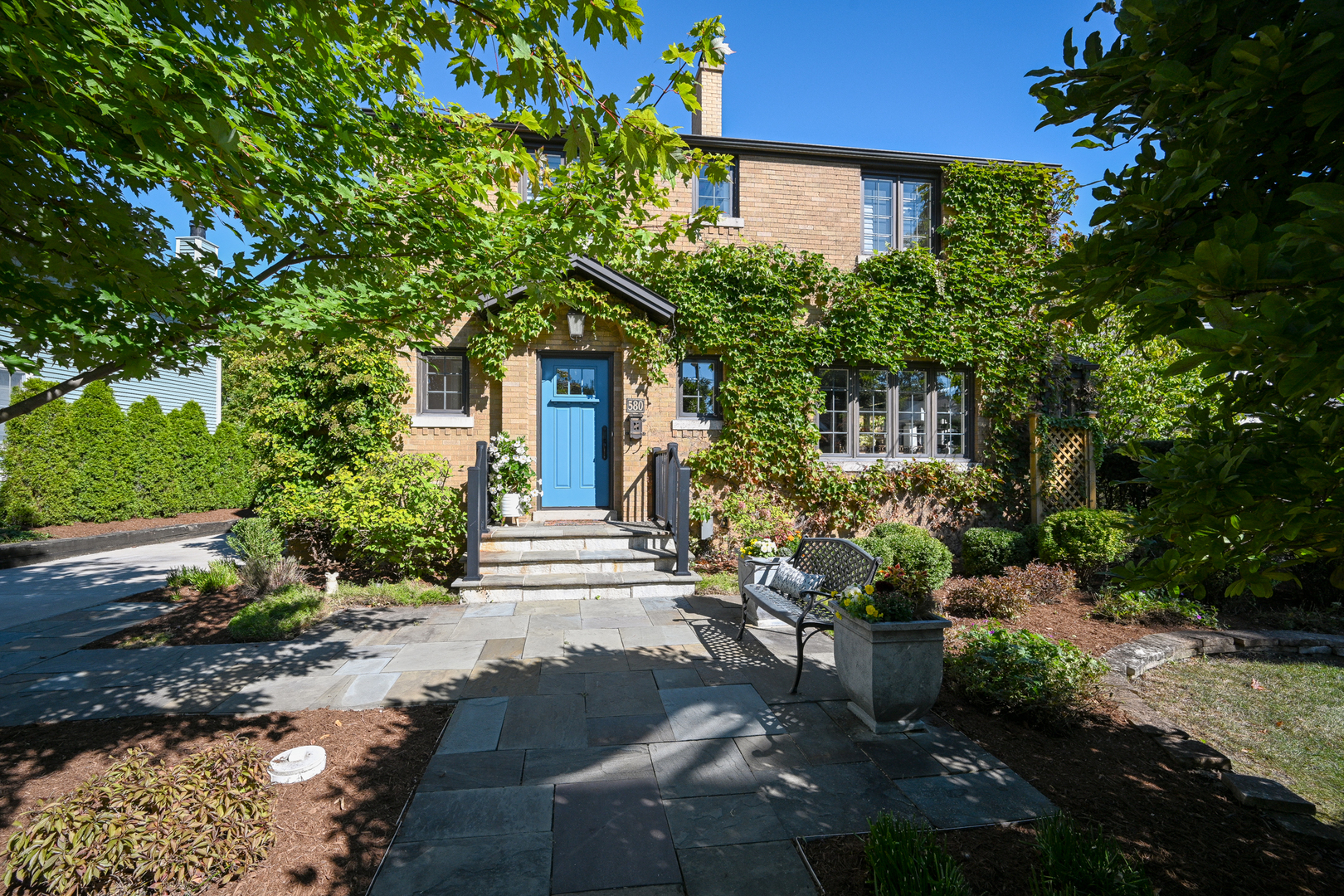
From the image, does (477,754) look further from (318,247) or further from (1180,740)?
(1180,740)

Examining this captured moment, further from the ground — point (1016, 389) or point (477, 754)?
point (1016, 389)

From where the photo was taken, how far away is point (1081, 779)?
3.26m

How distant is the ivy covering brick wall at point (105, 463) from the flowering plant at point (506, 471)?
4637 millimetres

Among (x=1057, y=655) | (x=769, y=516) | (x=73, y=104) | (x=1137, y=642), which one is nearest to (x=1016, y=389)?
(x=769, y=516)

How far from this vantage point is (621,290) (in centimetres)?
869

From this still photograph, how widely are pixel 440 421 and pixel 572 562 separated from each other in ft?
10.6

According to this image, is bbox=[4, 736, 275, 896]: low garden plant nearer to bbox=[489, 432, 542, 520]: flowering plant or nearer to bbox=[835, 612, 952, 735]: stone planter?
bbox=[835, 612, 952, 735]: stone planter

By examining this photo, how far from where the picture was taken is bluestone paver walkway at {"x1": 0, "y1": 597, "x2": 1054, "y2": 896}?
2.60 metres

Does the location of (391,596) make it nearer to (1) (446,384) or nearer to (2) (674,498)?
(1) (446,384)

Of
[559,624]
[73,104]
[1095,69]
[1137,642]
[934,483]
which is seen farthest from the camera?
A: [934,483]

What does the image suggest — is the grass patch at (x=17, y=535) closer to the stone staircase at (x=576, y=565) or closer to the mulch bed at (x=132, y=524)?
the mulch bed at (x=132, y=524)

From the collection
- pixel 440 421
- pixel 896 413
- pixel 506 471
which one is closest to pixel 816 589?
pixel 506 471

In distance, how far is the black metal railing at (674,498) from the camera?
7.47 metres

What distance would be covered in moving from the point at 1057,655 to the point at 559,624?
429 cm
